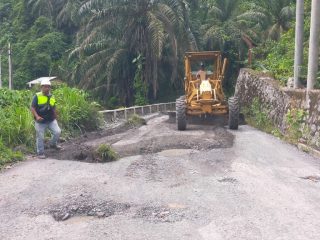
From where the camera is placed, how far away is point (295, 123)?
14.5m

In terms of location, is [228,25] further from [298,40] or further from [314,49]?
[314,49]

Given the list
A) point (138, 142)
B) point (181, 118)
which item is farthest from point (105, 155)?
point (181, 118)

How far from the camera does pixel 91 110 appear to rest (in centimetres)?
1655

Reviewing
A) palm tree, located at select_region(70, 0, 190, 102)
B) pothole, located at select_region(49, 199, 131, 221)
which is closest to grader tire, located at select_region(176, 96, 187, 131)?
pothole, located at select_region(49, 199, 131, 221)

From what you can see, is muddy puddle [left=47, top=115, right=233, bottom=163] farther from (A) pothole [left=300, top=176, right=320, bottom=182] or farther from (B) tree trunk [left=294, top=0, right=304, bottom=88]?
(A) pothole [left=300, top=176, right=320, bottom=182]

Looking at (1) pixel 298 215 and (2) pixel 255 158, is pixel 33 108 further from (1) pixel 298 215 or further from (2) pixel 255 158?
(1) pixel 298 215

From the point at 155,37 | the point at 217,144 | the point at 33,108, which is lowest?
the point at 217,144

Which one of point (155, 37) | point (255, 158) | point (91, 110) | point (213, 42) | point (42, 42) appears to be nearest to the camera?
point (255, 158)

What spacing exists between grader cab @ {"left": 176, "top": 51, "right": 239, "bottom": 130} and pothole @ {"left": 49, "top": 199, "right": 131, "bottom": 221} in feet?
31.5

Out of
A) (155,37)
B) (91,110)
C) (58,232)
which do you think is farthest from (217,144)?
(155,37)

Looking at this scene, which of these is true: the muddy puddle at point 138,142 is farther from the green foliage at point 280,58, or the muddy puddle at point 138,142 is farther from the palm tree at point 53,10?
the palm tree at point 53,10

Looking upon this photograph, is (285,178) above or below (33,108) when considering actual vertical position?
below

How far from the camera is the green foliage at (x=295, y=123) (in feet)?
46.4

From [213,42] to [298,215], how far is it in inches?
1275
